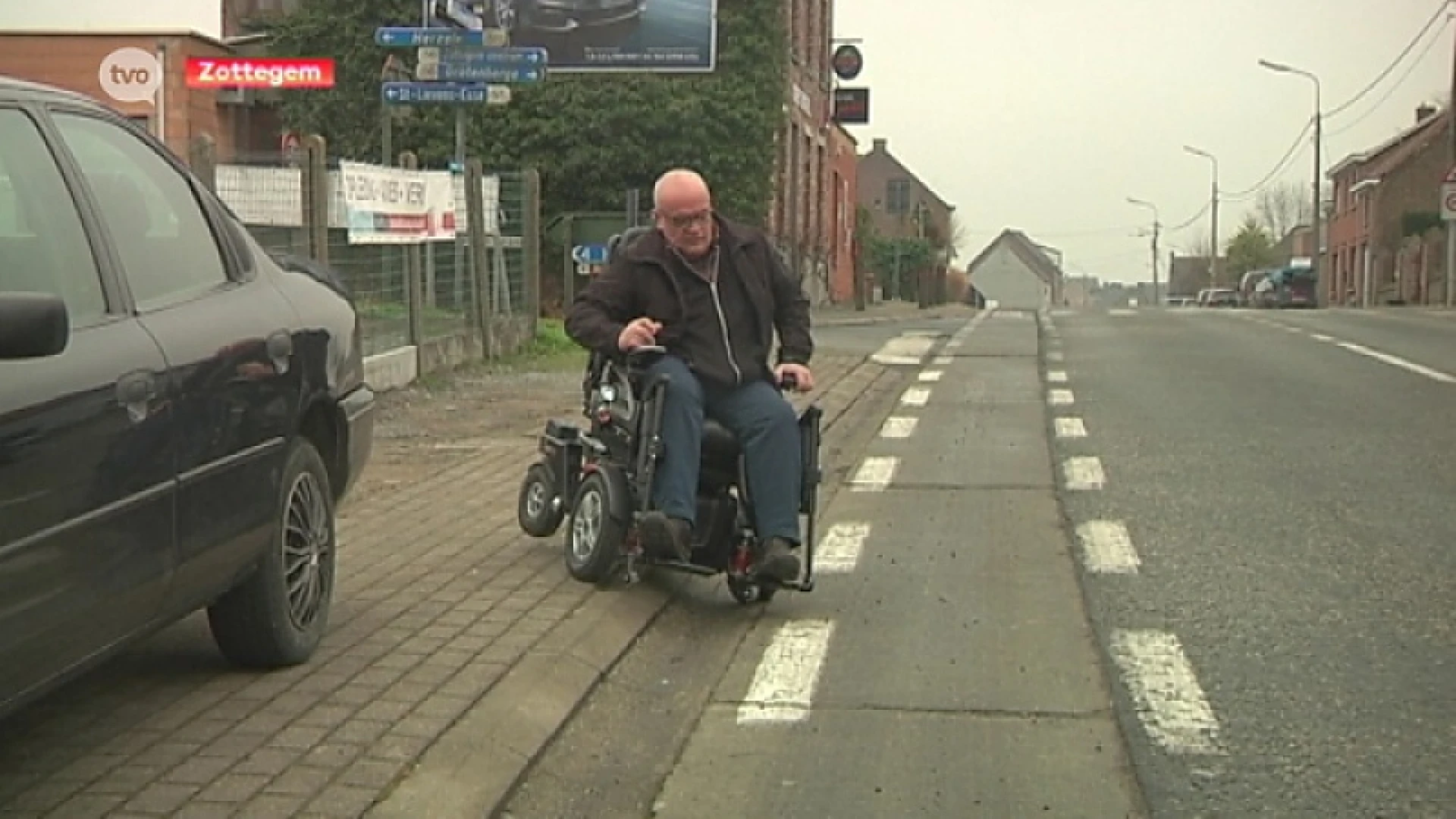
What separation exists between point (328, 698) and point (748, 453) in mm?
2045

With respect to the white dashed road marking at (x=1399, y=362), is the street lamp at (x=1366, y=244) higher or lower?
higher

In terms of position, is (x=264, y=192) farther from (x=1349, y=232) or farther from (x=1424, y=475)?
(x=1349, y=232)

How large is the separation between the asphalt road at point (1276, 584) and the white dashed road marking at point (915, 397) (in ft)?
3.91

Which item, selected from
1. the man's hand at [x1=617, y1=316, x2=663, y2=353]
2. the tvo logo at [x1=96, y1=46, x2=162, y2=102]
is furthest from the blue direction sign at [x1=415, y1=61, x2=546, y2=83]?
the tvo logo at [x1=96, y1=46, x2=162, y2=102]

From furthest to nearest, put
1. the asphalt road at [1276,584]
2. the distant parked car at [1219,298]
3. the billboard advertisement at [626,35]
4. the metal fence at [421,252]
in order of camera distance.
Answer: the distant parked car at [1219,298] → the billboard advertisement at [626,35] → the metal fence at [421,252] → the asphalt road at [1276,584]

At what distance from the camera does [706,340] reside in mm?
6707

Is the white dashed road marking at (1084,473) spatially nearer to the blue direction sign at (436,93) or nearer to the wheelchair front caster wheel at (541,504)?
the wheelchair front caster wheel at (541,504)

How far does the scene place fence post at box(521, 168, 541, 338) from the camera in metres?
17.9

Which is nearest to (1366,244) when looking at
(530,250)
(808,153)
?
(808,153)

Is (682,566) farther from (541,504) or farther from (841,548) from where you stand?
(841,548)

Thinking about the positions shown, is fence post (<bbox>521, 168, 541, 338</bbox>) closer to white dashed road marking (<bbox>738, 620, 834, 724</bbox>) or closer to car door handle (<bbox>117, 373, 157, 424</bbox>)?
white dashed road marking (<bbox>738, 620, 834, 724</bbox>)

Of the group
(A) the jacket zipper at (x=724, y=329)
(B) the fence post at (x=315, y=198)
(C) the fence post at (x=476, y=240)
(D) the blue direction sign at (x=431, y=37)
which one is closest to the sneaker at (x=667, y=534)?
(A) the jacket zipper at (x=724, y=329)

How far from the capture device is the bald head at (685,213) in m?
6.66

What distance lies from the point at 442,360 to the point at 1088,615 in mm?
9445
